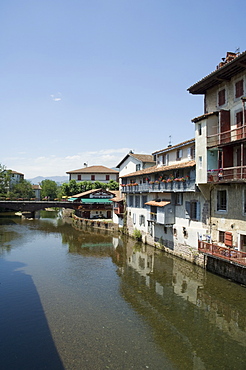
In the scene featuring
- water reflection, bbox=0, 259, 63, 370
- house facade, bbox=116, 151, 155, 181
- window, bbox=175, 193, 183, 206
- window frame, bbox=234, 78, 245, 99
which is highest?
window frame, bbox=234, 78, 245, 99

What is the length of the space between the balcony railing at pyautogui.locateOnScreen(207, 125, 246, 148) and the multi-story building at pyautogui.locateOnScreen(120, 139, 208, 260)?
12.2 feet

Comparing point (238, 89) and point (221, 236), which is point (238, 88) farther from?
point (221, 236)

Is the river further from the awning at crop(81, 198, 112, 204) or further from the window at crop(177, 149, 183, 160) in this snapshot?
the awning at crop(81, 198, 112, 204)

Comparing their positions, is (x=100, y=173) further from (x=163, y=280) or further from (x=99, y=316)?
(x=99, y=316)

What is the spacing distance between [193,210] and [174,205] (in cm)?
401

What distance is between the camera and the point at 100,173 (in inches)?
3708

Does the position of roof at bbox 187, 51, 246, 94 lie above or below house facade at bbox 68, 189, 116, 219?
above

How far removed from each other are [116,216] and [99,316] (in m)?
36.1

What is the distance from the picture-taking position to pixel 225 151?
2302 centimetres

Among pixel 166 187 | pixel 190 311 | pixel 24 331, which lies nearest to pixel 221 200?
pixel 166 187

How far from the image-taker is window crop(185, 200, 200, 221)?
27.0m

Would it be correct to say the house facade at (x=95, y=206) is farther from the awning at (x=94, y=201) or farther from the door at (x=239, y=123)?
the door at (x=239, y=123)

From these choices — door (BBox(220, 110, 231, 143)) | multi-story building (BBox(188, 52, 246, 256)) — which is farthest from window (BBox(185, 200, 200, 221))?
door (BBox(220, 110, 231, 143))

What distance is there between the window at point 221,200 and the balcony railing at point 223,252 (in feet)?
10.4
